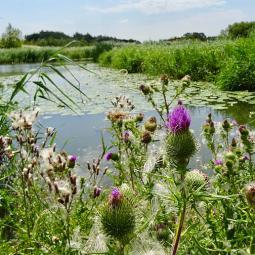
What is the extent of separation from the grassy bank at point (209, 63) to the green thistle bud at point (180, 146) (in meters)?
10.8

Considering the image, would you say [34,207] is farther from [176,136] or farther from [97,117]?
[97,117]

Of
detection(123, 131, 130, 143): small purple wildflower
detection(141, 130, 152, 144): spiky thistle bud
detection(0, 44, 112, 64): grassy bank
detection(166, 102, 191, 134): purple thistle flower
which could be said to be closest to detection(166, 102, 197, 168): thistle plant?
detection(166, 102, 191, 134): purple thistle flower

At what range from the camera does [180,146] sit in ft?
5.30

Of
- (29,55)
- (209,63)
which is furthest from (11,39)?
(209,63)

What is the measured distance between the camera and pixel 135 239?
157 centimetres

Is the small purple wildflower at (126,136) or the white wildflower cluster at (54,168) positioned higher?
the white wildflower cluster at (54,168)

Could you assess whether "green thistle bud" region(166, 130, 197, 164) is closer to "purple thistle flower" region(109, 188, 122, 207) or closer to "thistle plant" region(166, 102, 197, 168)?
"thistle plant" region(166, 102, 197, 168)

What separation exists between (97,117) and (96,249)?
8.53 m

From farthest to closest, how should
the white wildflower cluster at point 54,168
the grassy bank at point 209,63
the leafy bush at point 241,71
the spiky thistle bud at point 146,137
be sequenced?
the grassy bank at point 209,63 < the leafy bush at point 241,71 < the spiky thistle bud at point 146,137 < the white wildflower cluster at point 54,168

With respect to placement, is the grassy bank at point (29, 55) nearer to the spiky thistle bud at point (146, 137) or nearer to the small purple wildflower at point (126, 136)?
the small purple wildflower at point (126, 136)

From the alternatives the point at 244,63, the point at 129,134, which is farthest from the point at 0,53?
the point at 129,134

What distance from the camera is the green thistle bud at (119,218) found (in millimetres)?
1454

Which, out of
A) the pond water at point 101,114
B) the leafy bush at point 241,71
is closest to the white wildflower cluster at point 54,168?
the pond water at point 101,114

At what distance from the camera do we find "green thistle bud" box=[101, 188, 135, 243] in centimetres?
145
